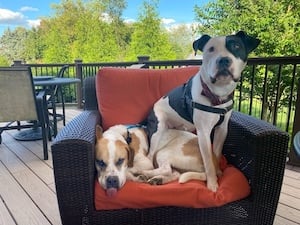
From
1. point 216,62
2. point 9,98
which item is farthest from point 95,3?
point 216,62

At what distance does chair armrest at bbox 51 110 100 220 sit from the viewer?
1156mm

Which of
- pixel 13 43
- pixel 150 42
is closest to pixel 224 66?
pixel 150 42

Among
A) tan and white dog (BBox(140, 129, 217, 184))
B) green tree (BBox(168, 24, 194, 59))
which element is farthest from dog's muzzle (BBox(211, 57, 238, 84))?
green tree (BBox(168, 24, 194, 59))

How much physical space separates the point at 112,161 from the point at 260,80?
6826 mm

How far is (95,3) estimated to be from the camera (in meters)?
11.8

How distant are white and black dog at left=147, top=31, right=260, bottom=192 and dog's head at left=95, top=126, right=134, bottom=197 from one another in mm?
230

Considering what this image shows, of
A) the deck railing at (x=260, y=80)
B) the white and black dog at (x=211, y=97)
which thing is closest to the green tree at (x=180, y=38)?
the deck railing at (x=260, y=80)

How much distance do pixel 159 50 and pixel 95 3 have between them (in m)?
4.80

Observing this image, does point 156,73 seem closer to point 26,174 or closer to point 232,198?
point 232,198

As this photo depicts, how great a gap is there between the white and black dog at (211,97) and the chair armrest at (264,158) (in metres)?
0.17

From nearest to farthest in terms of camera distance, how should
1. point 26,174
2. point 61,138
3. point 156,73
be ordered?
point 61,138
point 156,73
point 26,174

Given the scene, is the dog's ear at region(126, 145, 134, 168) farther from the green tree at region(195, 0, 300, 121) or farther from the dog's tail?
the green tree at region(195, 0, 300, 121)

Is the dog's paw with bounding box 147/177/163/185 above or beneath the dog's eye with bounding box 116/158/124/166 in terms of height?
beneath

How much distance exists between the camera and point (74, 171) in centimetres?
117
